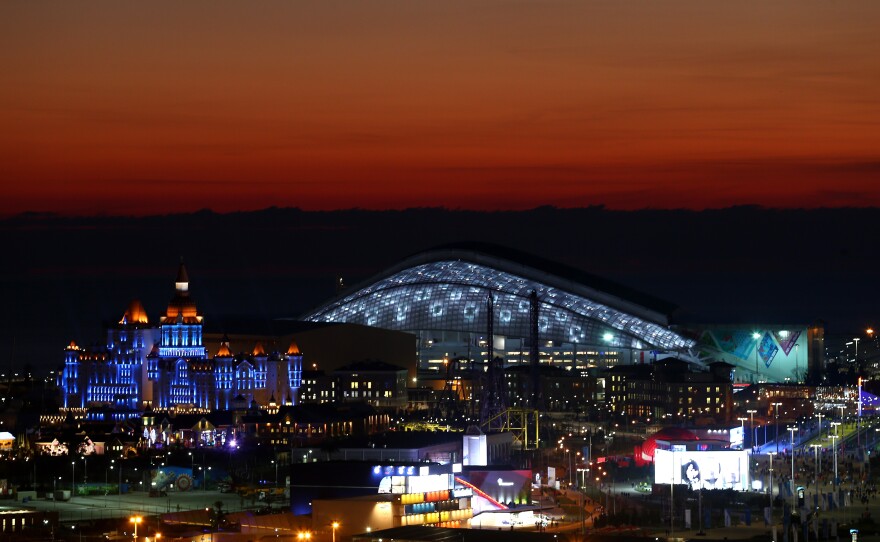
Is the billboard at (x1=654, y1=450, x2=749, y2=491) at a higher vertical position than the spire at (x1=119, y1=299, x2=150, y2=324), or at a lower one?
lower

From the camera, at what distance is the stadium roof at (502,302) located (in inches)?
4321

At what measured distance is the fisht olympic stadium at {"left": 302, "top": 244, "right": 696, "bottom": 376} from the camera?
360 ft

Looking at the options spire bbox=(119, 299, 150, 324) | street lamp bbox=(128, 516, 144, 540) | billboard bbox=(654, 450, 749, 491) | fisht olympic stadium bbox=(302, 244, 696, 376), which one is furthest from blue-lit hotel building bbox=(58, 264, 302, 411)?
street lamp bbox=(128, 516, 144, 540)

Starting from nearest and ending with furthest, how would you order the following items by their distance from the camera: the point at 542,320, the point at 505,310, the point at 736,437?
the point at 736,437 < the point at 542,320 < the point at 505,310

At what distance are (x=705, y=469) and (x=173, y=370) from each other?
131 ft

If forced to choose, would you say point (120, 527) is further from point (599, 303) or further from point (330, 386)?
point (599, 303)

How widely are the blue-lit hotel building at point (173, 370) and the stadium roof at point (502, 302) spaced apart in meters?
17.2

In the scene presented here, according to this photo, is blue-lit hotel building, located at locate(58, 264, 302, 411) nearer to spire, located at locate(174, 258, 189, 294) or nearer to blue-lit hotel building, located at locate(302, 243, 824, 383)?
spire, located at locate(174, 258, 189, 294)

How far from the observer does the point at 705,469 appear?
206ft

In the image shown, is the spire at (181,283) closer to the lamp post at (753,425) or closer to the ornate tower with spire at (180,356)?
the ornate tower with spire at (180,356)

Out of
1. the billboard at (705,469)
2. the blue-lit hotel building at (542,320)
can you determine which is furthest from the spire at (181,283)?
the billboard at (705,469)

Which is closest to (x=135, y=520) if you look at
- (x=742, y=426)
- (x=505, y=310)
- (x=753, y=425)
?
(x=742, y=426)

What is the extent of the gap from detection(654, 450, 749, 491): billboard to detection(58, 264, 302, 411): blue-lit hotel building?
35.0 metres

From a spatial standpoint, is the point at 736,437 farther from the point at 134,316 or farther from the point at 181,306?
the point at 134,316
